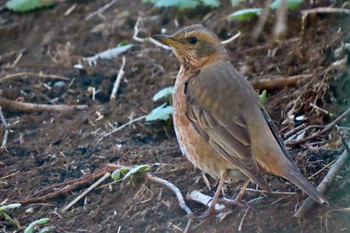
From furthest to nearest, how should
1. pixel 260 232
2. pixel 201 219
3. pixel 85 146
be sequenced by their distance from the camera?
pixel 85 146 → pixel 201 219 → pixel 260 232

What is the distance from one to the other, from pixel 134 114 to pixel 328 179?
2399 millimetres

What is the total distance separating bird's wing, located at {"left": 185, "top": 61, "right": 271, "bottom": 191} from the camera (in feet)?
15.9

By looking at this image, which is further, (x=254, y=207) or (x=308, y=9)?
(x=308, y=9)

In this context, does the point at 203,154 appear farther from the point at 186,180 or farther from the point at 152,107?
the point at 152,107

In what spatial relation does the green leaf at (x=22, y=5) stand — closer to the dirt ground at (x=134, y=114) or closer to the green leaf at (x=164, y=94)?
the dirt ground at (x=134, y=114)

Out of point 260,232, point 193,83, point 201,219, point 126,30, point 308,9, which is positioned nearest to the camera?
point 260,232

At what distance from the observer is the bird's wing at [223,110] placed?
191 inches

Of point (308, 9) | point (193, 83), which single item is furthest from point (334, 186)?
point (308, 9)

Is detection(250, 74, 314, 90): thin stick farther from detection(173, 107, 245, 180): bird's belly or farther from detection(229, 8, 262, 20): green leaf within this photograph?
detection(173, 107, 245, 180): bird's belly

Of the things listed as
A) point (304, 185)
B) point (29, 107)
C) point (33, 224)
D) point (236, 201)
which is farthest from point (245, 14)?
point (33, 224)

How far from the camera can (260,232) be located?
4641 mm

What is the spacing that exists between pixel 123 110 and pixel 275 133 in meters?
2.22

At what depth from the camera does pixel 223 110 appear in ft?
16.8

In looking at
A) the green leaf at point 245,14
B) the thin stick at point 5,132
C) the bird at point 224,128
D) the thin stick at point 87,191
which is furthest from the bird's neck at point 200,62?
the thin stick at point 5,132
